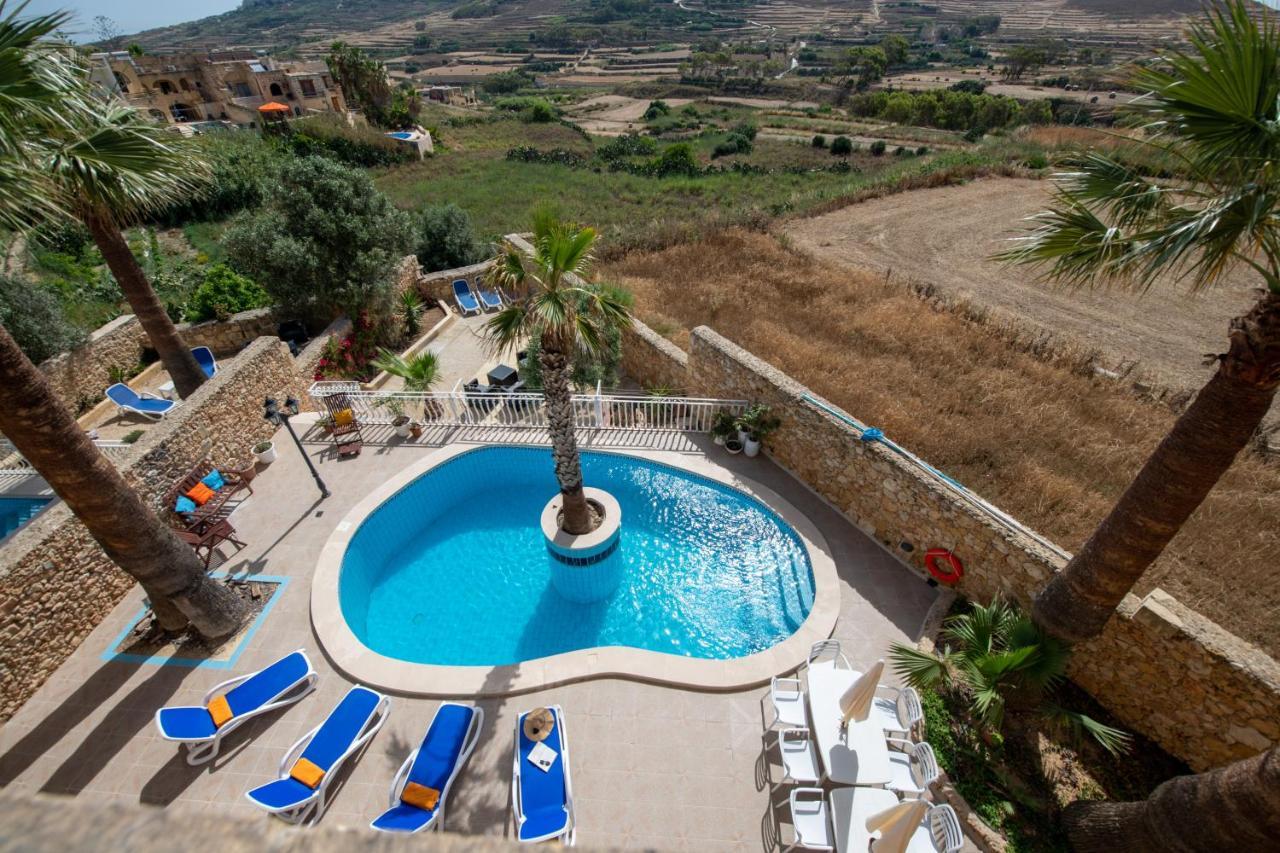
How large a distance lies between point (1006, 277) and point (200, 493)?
88.8 feet

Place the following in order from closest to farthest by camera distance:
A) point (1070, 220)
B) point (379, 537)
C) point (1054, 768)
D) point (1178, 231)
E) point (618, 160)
Answer: point (1178, 231) → point (1070, 220) → point (1054, 768) → point (379, 537) → point (618, 160)

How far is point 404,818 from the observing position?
20.8 ft

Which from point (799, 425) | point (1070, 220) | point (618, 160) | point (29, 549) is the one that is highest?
point (1070, 220)

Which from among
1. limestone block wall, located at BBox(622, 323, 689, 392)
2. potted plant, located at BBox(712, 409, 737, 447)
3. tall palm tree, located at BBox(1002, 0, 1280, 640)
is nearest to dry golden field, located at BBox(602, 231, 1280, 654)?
limestone block wall, located at BBox(622, 323, 689, 392)

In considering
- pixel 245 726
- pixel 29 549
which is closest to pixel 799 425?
pixel 245 726

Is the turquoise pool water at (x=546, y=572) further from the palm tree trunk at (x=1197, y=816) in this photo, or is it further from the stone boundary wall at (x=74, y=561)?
the palm tree trunk at (x=1197, y=816)

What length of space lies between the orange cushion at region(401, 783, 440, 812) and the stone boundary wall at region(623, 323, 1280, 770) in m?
8.05

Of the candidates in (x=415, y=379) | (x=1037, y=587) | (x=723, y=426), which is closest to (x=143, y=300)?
(x=415, y=379)

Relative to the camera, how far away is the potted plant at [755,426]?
1132cm

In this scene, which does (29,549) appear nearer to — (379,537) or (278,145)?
(379,537)

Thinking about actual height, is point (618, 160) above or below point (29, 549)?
below

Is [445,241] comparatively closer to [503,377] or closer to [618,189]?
[503,377]

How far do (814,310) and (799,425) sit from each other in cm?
816

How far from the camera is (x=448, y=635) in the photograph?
918 cm
